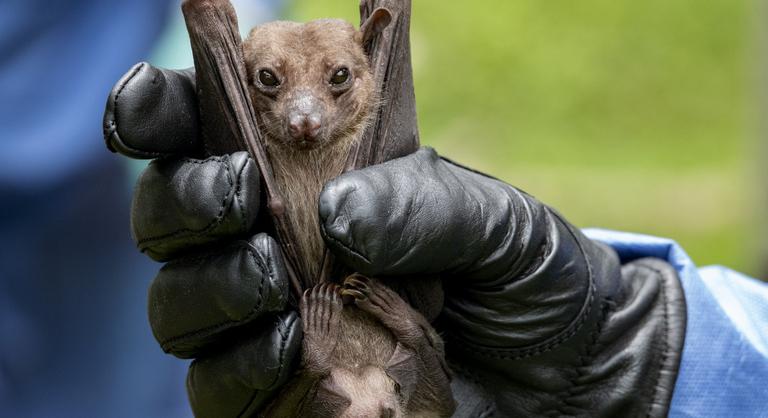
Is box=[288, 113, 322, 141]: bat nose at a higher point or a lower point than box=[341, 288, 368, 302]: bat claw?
higher

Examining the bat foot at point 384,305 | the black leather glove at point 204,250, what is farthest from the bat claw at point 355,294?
the black leather glove at point 204,250

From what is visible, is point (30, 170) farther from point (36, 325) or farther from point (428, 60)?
point (428, 60)

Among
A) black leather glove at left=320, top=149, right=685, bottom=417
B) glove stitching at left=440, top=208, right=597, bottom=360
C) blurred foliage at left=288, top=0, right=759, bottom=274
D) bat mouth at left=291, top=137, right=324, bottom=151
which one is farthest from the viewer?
blurred foliage at left=288, top=0, right=759, bottom=274

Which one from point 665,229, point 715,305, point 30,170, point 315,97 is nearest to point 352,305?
point 315,97

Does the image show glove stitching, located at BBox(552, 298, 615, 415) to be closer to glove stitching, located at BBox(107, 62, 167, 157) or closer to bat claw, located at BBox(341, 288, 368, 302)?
bat claw, located at BBox(341, 288, 368, 302)

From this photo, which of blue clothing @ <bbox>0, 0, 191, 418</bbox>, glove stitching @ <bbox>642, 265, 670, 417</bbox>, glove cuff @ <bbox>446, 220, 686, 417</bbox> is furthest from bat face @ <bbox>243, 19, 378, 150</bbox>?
blue clothing @ <bbox>0, 0, 191, 418</bbox>

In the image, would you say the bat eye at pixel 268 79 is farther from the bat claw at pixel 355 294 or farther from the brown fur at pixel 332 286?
the bat claw at pixel 355 294
